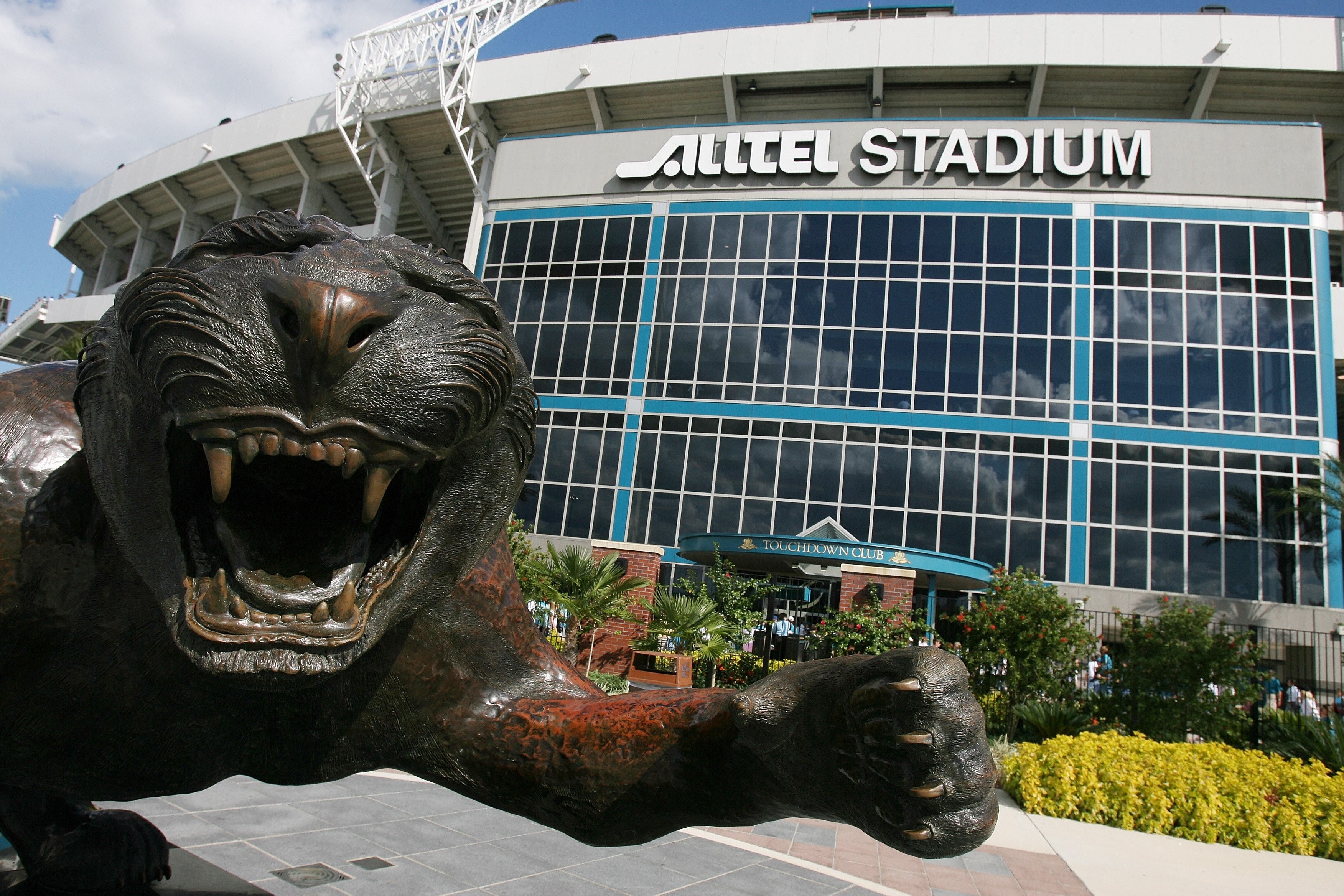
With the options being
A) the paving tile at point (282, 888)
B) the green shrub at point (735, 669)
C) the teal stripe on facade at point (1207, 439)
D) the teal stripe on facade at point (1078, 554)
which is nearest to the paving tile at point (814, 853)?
the paving tile at point (282, 888)

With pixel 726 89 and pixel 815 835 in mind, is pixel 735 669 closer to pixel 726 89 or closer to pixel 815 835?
pixel 815 835

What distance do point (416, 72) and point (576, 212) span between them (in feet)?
25.5

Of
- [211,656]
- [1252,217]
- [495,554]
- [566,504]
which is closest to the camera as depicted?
[211,656]

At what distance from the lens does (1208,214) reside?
66.0 ft

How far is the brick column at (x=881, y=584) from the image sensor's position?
14.2m

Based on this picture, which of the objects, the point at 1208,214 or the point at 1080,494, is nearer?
the point at 1080,494

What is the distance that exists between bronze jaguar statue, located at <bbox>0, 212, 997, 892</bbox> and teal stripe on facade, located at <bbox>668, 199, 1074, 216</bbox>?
21.7 m

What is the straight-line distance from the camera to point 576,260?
2338cm

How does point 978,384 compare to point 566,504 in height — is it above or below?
above

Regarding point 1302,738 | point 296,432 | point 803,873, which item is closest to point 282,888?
point 803,873

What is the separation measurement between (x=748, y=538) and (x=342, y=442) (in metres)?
14.7

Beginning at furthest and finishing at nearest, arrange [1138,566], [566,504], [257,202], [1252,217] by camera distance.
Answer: [257,202]
[566,504]
[1252,217]
[1138,566]

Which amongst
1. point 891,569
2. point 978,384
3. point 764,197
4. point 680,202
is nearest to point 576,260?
point 680,202

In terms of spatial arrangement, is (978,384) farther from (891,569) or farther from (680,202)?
(680,202)
